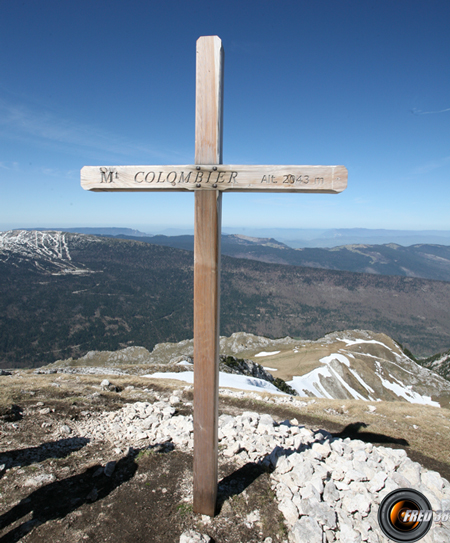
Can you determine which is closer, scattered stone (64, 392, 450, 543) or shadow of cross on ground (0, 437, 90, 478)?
scattered stone (64, 392, 450, 543)

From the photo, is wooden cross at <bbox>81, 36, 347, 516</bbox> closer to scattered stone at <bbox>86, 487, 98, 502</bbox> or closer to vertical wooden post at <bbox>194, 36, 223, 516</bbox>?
vertical wooden post at <bbox>194, 36, 223, 516</bbox>

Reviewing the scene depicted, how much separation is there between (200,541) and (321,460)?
3.21 meters

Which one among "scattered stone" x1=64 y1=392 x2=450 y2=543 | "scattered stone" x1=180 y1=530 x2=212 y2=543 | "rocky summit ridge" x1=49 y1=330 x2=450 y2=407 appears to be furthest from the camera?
"rocky summit ridge" x1=49 y1=330 x2=450 y2=407

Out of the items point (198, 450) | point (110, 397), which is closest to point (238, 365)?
point (110, 397)

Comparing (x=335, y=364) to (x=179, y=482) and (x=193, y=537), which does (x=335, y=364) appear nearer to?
(x=179, y=482)

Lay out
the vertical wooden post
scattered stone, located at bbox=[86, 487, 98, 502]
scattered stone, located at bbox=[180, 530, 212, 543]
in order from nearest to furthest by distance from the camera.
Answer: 1. the vertical wooden post
2. scattered stone, located at bbox=[180, 530, 212, 543]
3. scattered stone, located at bbox=[86, 487, 98, 502]

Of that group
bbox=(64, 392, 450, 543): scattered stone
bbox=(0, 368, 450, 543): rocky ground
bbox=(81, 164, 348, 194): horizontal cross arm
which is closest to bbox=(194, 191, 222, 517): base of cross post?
bbox=(81, 164, 348, 194): horizontal cross arm

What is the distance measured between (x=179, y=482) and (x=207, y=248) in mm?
4657

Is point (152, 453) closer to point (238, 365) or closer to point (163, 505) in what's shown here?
point (163, 505)

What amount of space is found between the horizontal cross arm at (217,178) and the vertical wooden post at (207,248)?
187 mm

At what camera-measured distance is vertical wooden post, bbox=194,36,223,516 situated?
416cm

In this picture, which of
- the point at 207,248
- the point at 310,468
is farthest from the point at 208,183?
the point at 310,468

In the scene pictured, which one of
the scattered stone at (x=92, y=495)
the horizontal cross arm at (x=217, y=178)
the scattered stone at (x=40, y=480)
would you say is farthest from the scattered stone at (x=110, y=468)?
the horizontal cross arm at (x=217, y=178)

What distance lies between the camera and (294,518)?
193 inches
